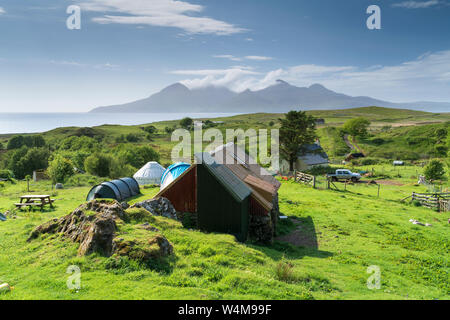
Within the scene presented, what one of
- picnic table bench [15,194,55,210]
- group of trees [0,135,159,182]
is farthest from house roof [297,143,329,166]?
A: picnic table bench [15,194,55,210]

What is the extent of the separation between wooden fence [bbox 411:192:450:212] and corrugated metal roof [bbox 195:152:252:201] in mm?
21438

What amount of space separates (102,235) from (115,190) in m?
18.2

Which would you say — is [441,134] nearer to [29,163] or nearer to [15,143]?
Result: [29,163]

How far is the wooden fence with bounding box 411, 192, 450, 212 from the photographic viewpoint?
26.9 meters

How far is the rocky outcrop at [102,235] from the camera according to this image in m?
9.96

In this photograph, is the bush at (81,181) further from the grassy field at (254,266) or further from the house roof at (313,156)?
the house roof at (313,156)

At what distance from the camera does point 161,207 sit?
16.6 meters

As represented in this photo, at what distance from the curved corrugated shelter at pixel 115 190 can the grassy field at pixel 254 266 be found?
17.3 ft

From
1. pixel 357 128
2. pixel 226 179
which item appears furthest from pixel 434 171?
pixel 357 128

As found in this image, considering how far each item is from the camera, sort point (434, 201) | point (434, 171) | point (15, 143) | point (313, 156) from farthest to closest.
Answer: point (15, 143) → point (313, 156) → point (434, 171) → point (434, 201)

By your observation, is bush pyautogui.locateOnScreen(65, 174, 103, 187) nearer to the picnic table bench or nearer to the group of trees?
the group of trees

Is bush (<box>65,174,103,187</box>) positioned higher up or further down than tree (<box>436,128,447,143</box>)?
further down
